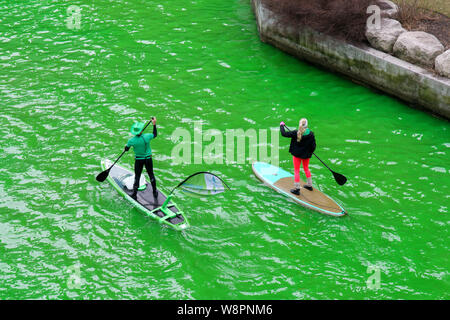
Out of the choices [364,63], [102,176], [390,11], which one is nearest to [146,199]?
[102,176]

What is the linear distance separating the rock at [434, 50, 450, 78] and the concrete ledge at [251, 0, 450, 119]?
16cm

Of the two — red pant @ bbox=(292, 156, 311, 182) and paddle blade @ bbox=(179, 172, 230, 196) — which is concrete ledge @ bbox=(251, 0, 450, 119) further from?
paddle blade @ bbox=(179, 172, 230, 196)

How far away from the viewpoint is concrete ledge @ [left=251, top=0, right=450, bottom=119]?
12.9 metres

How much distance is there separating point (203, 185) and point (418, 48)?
7.61 meters

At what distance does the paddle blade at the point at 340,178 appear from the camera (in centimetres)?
1032

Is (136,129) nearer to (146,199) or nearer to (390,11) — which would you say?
(146,199)

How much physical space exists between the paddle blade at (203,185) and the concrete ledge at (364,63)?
22.2 feet

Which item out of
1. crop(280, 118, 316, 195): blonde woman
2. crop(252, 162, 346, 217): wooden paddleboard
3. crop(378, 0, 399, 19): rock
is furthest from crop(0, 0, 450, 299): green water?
crop(378, 0, 399, 19): rock

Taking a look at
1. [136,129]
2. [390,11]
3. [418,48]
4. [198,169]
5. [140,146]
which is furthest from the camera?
[390,11]

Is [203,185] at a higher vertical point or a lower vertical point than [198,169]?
higher

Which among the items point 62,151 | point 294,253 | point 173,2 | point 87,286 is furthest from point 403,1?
point 87,286

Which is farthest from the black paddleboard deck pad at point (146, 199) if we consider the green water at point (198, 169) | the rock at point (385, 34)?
the rock at point (385, 34)

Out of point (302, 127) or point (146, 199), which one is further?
point (146, 199)

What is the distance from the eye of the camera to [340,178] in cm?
1034
